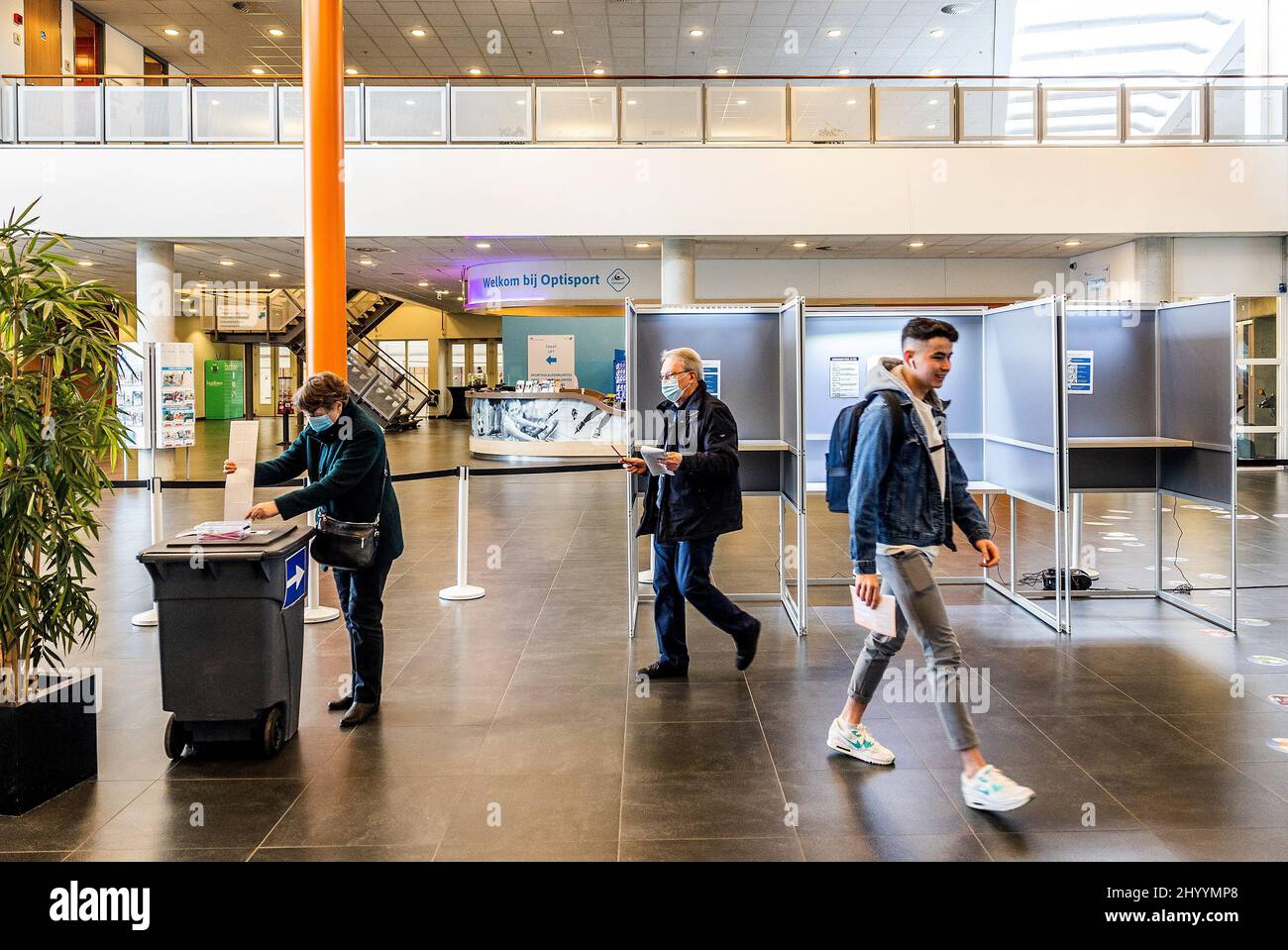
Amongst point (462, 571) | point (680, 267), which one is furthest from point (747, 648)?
point (680, 267)

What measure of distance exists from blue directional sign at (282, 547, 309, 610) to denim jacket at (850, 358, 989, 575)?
228cm

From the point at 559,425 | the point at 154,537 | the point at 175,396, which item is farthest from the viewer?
the point at 559,425

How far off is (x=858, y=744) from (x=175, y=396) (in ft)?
39.0

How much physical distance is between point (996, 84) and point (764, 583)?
1068 cm

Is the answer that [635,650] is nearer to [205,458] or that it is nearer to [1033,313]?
[1033,313]

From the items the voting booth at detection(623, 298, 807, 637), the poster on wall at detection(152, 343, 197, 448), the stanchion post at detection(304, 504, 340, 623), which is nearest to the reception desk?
the poster on wall at detection(152, 343, 197, 448)

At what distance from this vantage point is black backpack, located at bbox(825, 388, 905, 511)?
334 centimetres

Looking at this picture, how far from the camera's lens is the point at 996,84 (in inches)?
567

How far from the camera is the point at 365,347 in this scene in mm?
26906

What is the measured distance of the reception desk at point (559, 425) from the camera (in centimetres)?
1872

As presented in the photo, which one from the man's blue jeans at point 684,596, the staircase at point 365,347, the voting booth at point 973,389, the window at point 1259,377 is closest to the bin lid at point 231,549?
the man's blue jeans at point 684,596

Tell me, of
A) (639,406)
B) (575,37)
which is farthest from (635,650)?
(575,37)

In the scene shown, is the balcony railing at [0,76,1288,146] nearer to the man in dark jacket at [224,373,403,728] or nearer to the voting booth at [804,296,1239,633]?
the voting booth at [804,296,1239,633]

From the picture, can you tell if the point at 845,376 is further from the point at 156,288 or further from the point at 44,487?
the point at 156,288
